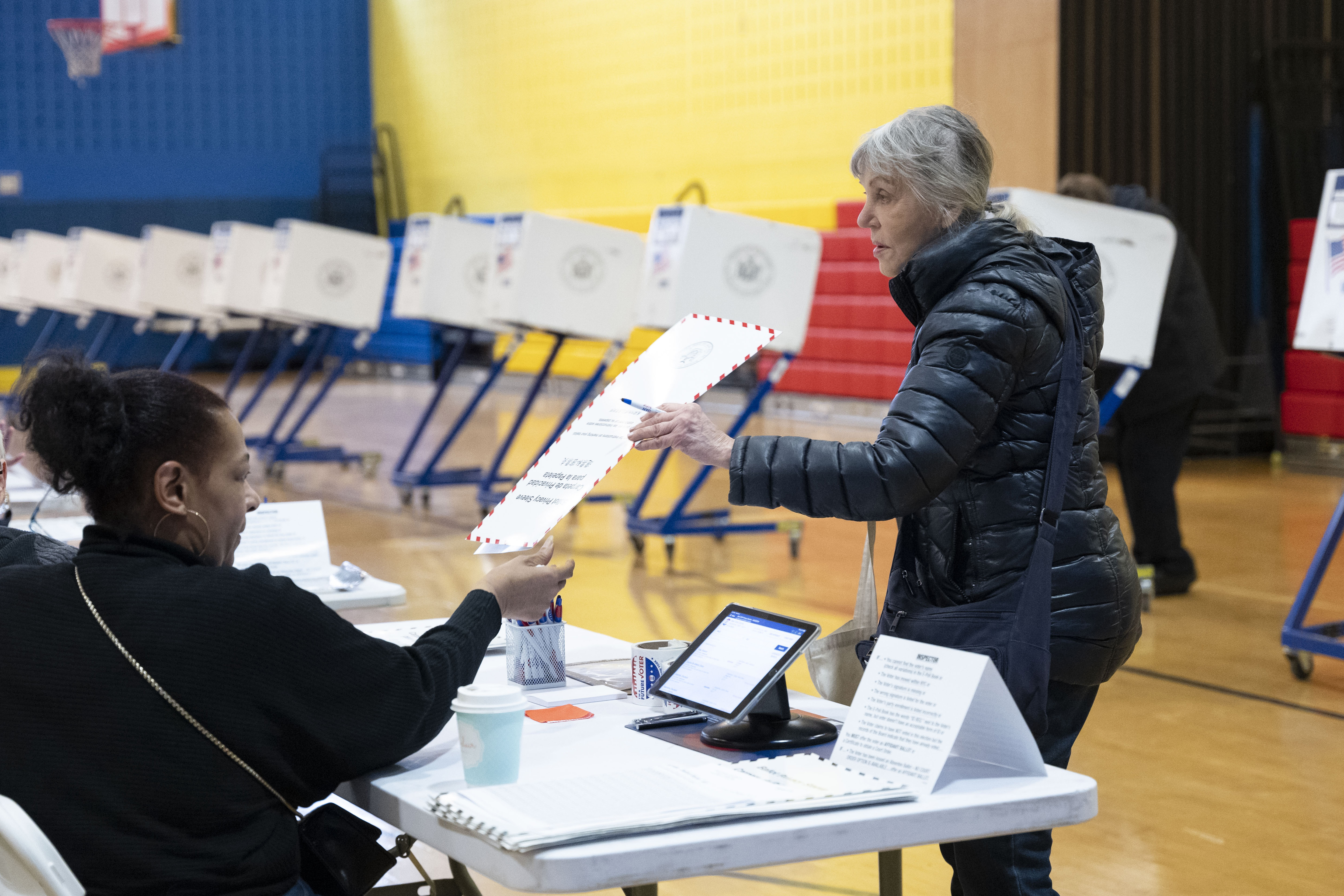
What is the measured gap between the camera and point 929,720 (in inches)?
56.6

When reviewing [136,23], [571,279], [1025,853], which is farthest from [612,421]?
[136,23]

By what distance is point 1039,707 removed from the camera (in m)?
1.71

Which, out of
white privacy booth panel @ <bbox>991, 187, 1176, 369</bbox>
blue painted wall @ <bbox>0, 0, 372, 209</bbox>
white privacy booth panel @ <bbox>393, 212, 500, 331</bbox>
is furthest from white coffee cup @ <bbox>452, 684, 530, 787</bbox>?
blue painted wall @ <bbox>0, 0, 372, 209</bbox>

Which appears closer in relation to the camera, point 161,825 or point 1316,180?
point 161,825

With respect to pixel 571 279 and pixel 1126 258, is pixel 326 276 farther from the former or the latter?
pixel 1126 258

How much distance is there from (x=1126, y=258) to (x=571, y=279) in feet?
9.44

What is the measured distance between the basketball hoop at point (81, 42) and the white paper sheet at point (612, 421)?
12.9m

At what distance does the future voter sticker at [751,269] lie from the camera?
620 cm

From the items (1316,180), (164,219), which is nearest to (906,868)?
(1316,180)

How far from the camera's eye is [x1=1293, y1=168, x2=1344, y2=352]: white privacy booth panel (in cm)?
430

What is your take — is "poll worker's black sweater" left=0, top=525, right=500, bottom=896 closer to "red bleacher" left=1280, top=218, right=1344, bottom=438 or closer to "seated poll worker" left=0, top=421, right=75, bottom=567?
"seated poll worker" left=0, top=421, right=75, bottom=567

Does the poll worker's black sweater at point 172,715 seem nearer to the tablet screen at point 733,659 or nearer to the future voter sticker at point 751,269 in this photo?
the tablet screen at point 733,659

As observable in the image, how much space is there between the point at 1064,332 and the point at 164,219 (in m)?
15.4

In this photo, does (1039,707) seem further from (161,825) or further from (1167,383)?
(1167,383)
